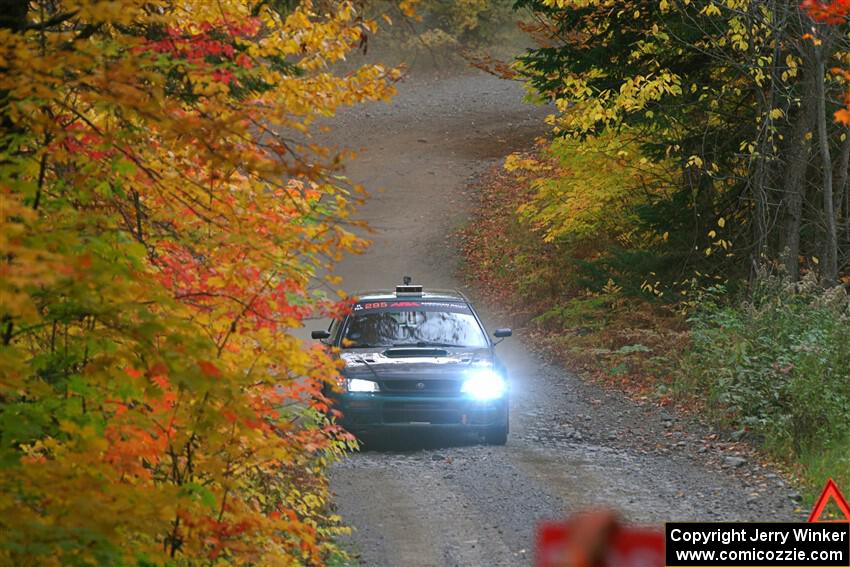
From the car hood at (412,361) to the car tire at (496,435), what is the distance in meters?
0.75

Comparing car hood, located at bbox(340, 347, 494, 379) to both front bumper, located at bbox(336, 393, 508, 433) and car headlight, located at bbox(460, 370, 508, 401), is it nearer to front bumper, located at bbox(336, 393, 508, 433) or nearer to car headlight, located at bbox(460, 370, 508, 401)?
car headlight, located at bbox(460, 370, 508, 401)

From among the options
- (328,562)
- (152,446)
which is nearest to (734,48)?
(328,562)

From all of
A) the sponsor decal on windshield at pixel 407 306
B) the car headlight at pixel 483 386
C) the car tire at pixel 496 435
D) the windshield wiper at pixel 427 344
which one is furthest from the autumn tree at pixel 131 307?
the sponsor decal on windshield at pixel 407 306

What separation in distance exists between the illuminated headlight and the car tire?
146cm

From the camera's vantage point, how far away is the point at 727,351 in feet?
46.5

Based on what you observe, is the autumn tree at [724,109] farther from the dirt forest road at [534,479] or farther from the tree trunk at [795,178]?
the dirt forest road at [534,479]

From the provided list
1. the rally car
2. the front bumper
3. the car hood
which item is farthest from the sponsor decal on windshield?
the front bumper

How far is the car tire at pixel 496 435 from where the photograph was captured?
1242 centimetres

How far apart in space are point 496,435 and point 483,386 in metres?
0.73

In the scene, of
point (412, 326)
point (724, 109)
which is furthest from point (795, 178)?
point (412, 326)

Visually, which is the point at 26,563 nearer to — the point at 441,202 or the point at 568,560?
the point at 568,560

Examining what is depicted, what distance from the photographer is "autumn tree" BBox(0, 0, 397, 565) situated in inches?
179

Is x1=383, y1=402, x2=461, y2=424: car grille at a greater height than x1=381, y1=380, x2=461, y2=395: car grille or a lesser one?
lesser

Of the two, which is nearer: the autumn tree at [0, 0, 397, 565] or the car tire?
the autumn tree at [0, 0, 397, 565]
